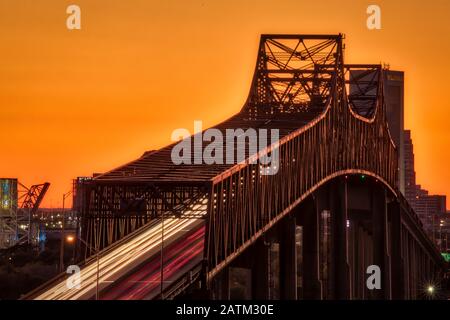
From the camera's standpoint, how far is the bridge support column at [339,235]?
140125 mm

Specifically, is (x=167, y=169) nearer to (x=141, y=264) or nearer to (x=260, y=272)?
(x=141, y=264)

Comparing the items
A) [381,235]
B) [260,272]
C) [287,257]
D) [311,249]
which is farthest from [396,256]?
[260,272]

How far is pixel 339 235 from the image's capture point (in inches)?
5581

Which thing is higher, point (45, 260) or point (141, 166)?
point (141, 166)

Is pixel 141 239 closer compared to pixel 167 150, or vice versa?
pixel 141 239

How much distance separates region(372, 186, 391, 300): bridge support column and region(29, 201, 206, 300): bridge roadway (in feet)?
234

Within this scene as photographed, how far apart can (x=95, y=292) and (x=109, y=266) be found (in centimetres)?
798

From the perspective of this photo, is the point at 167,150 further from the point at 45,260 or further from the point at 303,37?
the point at 45,260

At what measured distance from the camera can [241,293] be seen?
150 m

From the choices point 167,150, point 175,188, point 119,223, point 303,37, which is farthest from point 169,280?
point 303,37

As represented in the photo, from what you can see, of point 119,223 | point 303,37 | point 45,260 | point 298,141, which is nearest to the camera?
point 119,223

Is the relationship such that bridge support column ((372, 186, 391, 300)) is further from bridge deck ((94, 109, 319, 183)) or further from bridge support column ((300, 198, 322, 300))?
bridge deck ((94, 109, 319, 183))

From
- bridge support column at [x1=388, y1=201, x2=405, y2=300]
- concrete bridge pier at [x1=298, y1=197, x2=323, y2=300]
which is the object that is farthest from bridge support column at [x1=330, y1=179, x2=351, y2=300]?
bridge support column at [x1=388, y1=201, x2=405, y2=300]

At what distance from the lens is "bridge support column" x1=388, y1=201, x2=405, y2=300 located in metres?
174
